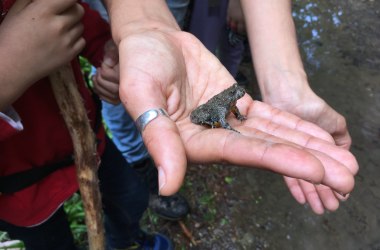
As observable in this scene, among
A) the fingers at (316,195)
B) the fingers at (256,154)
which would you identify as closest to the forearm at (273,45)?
the fingers at (316,195)

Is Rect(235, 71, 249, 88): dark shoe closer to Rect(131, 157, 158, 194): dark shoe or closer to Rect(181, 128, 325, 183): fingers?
Rect(131, 157, 158, 194): dark shoe

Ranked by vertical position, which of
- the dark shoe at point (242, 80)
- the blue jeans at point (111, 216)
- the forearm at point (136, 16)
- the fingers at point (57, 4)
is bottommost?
the dark shoe at point (242, 80)

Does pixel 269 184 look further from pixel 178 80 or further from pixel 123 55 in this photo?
pixel 123 55

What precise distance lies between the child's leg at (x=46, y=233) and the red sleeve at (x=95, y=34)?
125 centimetres

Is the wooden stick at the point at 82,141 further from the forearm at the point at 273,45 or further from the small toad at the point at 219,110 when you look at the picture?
the forearm at the point at 273,45

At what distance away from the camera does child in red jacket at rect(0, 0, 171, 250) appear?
226cm

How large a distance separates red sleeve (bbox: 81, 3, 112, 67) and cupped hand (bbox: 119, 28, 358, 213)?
614mm

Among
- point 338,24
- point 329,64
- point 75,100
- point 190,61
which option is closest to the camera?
point 75,100

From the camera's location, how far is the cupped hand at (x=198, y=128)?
1792mm

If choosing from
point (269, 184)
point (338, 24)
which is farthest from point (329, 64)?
point (269, 184)

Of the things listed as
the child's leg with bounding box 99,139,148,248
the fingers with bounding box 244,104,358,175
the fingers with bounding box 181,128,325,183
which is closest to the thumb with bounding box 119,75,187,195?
the fingers with bounding box 181,128,325,183

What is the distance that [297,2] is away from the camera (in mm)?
7629

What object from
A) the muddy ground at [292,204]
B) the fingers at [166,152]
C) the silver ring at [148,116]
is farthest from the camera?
the muddy ground at [292,204]

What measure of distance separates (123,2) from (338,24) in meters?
5.30
